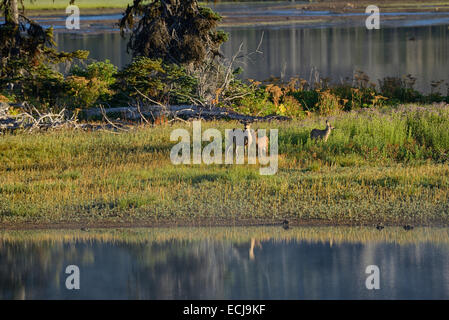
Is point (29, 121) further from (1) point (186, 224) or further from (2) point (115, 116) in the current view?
(1) point (186, 224)

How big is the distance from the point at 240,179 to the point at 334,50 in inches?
1652

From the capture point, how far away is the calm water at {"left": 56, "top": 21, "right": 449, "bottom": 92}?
42625 mm

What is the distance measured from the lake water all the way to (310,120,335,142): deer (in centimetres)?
556

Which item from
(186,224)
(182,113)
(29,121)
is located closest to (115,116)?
(182,113)

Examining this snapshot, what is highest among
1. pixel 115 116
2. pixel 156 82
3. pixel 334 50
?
pixel 334 50

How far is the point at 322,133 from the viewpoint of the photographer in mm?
16531

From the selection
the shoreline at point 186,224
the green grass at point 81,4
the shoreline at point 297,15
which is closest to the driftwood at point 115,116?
the shoreline at point 186,224

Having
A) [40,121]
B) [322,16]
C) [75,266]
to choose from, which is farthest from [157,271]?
[322,16]

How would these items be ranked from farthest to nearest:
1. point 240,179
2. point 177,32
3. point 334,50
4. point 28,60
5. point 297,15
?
point 297,15, point 334,50, point 177,32, point 28,60, point 240,179

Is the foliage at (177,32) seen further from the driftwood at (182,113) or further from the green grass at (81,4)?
the green grass at (81,4)

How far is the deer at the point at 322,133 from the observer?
16.5 metres

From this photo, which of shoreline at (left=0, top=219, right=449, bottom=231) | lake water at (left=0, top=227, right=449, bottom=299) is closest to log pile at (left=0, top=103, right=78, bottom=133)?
shoreline at (left=0, top=219, right=449, bottom=231)
